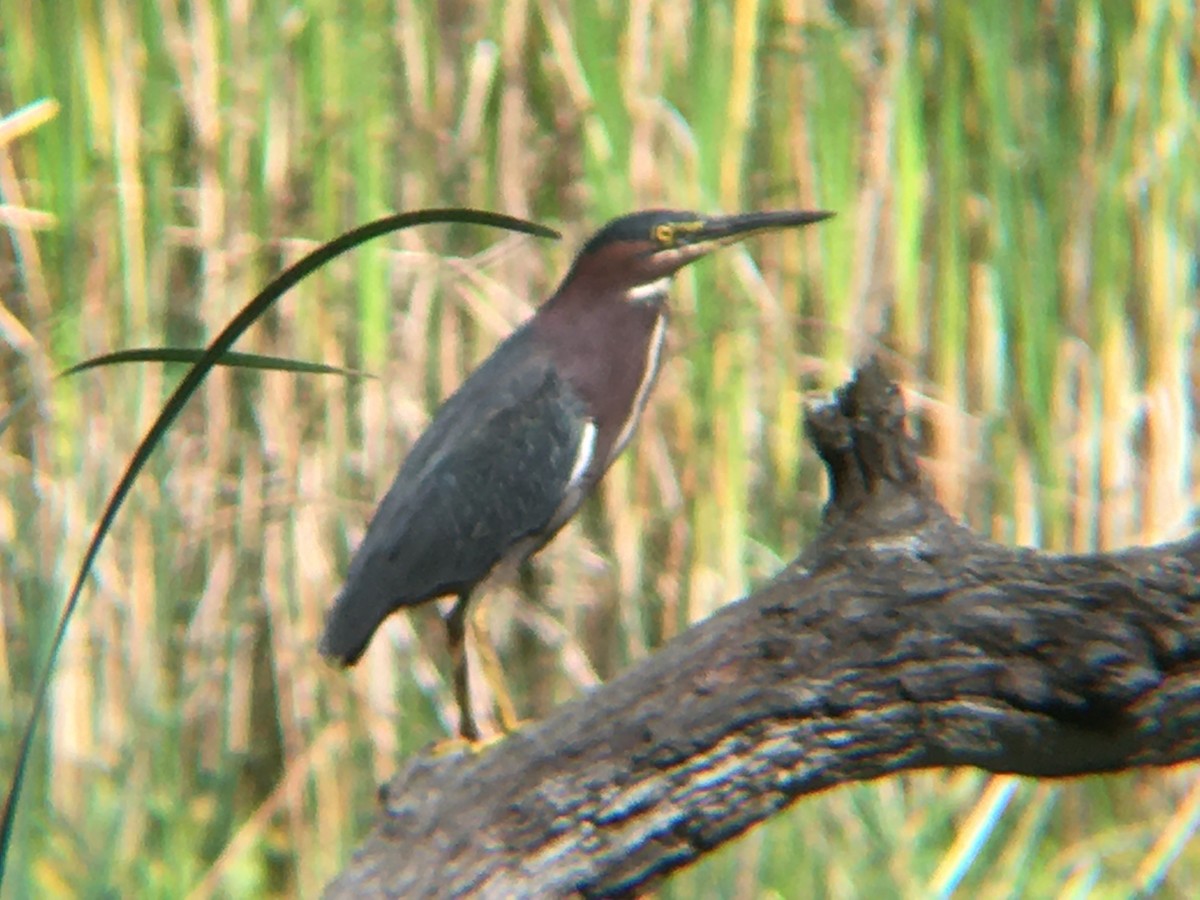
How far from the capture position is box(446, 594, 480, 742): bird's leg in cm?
230

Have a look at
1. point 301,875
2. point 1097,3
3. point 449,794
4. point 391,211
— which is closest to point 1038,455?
point 1097,3

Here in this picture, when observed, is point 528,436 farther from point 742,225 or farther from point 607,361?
point 742,225

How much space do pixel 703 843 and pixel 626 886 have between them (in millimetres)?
74

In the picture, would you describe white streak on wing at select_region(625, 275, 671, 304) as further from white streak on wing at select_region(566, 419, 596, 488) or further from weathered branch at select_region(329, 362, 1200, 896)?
weathered branch at select_region(329, 362, 1200, 896)

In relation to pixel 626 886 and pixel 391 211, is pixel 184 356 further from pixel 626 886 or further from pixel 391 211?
pixel 391 211

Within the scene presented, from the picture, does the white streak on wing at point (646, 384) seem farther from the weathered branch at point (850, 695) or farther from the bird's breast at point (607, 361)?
the weathered branch at point (850, 695)

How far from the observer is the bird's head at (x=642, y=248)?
242 cm

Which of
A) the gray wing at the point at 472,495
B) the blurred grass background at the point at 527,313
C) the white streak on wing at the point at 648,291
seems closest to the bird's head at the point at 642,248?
the white streak on wing at the point at 648,291

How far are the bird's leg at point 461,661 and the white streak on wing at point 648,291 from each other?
0.44 meters

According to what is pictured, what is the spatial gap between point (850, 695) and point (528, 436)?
994 millimetres

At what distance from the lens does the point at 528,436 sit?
91.8 inches

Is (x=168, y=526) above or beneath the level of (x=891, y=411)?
beneath

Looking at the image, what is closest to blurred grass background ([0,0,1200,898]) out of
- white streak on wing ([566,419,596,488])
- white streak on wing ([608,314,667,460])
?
white streak on wing ([608,314,667,460])

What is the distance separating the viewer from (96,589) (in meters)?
2.87
